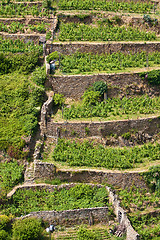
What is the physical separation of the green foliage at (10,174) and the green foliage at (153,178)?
304 inches

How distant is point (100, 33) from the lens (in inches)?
1737

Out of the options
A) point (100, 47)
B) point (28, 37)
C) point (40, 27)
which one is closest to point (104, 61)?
point (100, 47)

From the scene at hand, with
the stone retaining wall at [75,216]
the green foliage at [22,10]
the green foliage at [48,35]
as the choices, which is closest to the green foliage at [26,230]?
the stone retaining wall at [75,216]

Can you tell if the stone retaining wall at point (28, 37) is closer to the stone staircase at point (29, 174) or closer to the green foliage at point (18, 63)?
the green foliage at point (18, 63)

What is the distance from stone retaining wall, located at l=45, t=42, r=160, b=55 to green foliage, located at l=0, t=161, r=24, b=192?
9982 mm

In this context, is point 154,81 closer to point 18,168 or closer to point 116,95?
point 116,95

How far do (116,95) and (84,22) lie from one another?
7858 mm

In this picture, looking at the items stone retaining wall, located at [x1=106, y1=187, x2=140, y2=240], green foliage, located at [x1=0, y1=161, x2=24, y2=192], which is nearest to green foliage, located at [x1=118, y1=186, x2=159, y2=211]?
stone retaining wall, located at [x1=106, y1=187, x2=140, y2=240]

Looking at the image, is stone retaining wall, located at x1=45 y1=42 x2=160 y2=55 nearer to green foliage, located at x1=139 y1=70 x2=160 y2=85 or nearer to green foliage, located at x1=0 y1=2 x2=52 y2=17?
green foliage, located at x1=139 y1=70 x2=160 y2=85

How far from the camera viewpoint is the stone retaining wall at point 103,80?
132ft

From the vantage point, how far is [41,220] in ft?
112

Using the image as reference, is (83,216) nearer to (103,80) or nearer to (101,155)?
(101,155)

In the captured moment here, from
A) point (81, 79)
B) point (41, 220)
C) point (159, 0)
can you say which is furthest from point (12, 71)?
point (159, 0)

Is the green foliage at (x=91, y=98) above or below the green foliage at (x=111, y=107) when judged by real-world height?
above
